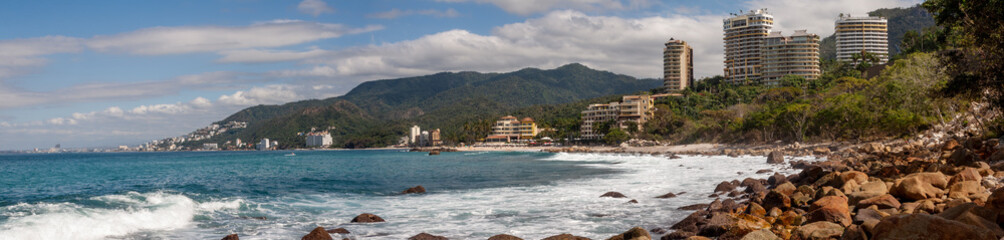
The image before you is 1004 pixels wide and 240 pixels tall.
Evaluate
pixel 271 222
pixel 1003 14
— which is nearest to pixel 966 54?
pixel 1003 14

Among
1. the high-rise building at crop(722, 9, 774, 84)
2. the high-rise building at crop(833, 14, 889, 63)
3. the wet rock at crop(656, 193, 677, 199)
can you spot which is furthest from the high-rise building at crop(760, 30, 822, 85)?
the wet rock at crop(656, 193, 677, 199)

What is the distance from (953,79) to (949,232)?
1612 centimetres

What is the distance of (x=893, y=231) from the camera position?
7.19 metres

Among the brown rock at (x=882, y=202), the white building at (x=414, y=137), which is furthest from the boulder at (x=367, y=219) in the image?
the white building at (x=414, y=137)

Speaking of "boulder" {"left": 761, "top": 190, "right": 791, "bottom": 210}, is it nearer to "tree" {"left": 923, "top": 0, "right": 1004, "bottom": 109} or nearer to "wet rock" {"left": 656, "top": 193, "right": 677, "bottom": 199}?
"wet rock" {"left": 656, "top": 193, "right": 677, "bottom": 199}

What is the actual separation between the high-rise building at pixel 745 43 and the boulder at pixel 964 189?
421ft

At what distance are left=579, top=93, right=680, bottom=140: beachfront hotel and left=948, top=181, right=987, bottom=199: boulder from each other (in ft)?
326

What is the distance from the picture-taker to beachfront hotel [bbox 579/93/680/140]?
116 m

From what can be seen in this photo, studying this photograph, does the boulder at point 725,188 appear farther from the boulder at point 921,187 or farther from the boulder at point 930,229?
the boulder at point 930,229

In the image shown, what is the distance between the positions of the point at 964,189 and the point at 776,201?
10.8ft

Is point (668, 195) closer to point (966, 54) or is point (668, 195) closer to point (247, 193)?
point (966, 54)

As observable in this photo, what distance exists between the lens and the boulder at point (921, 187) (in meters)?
11.0

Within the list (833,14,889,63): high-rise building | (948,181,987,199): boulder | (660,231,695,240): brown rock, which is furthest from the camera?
(833,14,889,63): high-rise building

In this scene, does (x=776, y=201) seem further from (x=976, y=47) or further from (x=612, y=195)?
(x=976, y=47)
